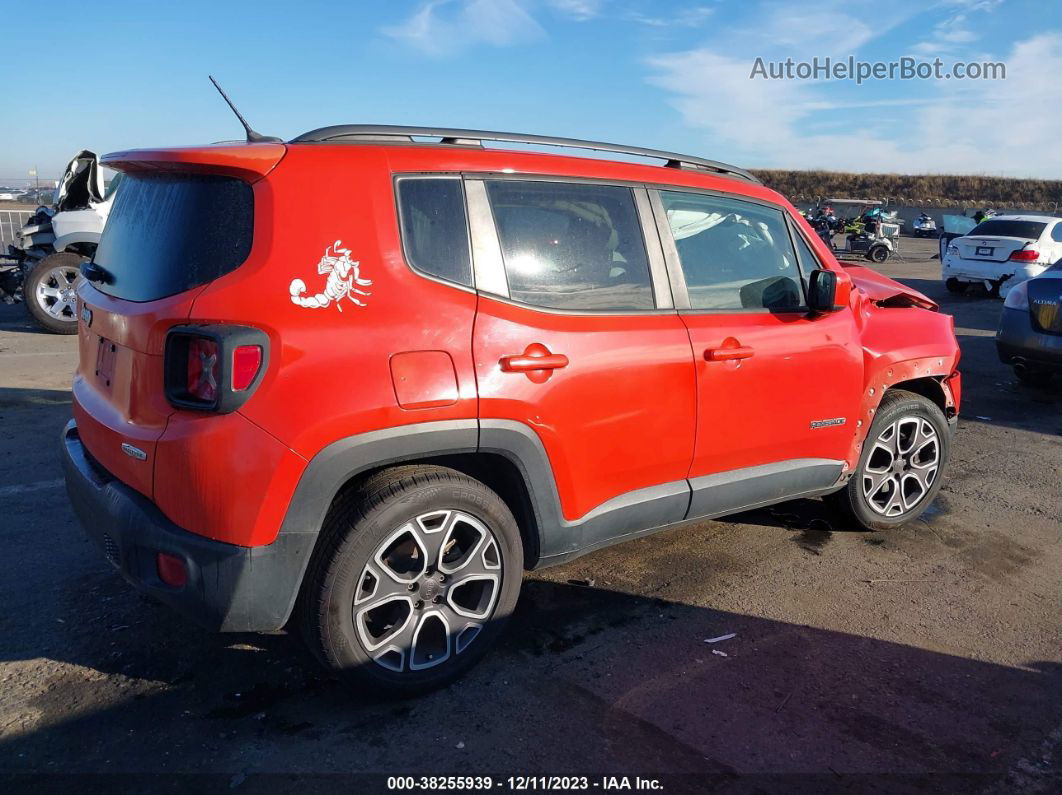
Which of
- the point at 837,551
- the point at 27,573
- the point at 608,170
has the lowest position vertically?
the point at 837,551

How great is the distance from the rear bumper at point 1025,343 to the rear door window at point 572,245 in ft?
19.5

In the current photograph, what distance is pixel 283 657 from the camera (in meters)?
3.22

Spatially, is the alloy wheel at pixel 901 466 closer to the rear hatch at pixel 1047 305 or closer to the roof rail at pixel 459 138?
the roof rail at pixel 459 138

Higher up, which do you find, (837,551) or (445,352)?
(445,352)

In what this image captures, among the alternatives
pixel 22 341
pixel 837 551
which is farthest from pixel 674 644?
pixel 22 341

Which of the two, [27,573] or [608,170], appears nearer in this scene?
[608,170]

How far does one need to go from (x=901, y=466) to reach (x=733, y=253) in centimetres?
170

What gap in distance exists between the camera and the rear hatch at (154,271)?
104 inches

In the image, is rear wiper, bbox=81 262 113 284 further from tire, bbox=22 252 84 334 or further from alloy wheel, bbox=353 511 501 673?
tire, bbox=22 252 84 334

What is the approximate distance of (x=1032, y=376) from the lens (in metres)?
8.76

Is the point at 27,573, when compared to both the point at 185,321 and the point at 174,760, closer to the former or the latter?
the point at 174,760

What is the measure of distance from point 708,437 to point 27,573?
10.2ft

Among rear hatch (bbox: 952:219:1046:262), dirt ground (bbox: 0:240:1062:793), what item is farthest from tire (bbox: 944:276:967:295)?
dirt ground (bbox: 0:240:1062:793)

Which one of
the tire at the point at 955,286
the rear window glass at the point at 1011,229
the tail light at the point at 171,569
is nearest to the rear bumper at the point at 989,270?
the tire at the point at 955,286
